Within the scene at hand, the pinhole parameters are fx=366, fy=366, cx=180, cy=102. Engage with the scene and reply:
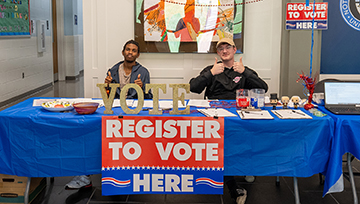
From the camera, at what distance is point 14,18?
6.34 m

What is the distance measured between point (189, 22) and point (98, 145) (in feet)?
7.22

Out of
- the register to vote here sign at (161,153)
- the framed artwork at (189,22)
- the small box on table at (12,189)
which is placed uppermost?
the framed artwork at (189,22)

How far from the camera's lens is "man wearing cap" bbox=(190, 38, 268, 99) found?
3.24 m

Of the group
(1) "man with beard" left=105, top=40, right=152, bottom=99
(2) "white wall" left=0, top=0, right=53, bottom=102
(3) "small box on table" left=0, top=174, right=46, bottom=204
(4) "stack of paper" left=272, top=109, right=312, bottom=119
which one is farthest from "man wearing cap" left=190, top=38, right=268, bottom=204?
(2) "white wall" left=0, top=0, right=53, bottom=102

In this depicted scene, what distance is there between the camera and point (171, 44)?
13.6 ft

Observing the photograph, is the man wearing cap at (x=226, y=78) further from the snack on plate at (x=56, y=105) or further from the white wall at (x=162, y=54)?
the snack on plate at (x=56, y=105)

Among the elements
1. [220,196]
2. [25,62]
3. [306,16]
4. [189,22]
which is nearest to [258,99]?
[220,196]

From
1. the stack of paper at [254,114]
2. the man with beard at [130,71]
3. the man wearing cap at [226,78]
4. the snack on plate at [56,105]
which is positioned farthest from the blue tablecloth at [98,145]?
the man with beard at [130,71]

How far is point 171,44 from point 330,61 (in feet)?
5.98

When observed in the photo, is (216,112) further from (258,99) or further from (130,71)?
(130,71)

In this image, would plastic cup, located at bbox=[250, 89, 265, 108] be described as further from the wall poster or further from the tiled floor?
the wall poster

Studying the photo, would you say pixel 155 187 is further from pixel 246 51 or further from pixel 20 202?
pixel 246 51

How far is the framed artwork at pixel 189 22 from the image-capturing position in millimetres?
4059

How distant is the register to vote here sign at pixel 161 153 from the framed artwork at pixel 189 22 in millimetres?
1968
